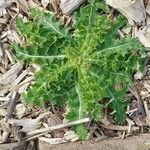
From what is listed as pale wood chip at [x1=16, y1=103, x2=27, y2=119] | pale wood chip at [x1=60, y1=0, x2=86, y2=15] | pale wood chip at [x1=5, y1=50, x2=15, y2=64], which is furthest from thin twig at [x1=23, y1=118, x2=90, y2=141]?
pale wood chip at [x1=60, y1=0, x2=86, y2=15]

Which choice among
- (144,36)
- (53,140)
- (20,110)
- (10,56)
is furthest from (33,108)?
(144,36)

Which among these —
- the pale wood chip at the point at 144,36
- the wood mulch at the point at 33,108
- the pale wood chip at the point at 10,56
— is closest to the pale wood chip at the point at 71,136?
the wood mulch at the point at 33,108

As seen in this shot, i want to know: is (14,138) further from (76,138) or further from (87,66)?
(87,66)

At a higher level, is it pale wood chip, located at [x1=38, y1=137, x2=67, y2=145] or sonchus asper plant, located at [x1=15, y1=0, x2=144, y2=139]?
sonchus asper plant, located at [x1=15, y1=0, x2=144, y2=139]

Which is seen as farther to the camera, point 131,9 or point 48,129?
point 48,129

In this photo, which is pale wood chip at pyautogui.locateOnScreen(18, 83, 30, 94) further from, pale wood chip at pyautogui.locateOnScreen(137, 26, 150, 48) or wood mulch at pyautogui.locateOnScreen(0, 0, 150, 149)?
pale wood chip at pyautogui.locateOnScreen(137, 26, 150, 48)

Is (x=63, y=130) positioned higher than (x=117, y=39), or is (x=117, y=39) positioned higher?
(x=117, y=39)

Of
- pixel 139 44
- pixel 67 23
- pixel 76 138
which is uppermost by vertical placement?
pixel 67 23

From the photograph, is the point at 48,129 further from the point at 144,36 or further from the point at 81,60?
the point at 144,36

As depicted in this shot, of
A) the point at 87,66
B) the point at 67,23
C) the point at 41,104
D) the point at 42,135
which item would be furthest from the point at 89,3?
the point at 42,135
